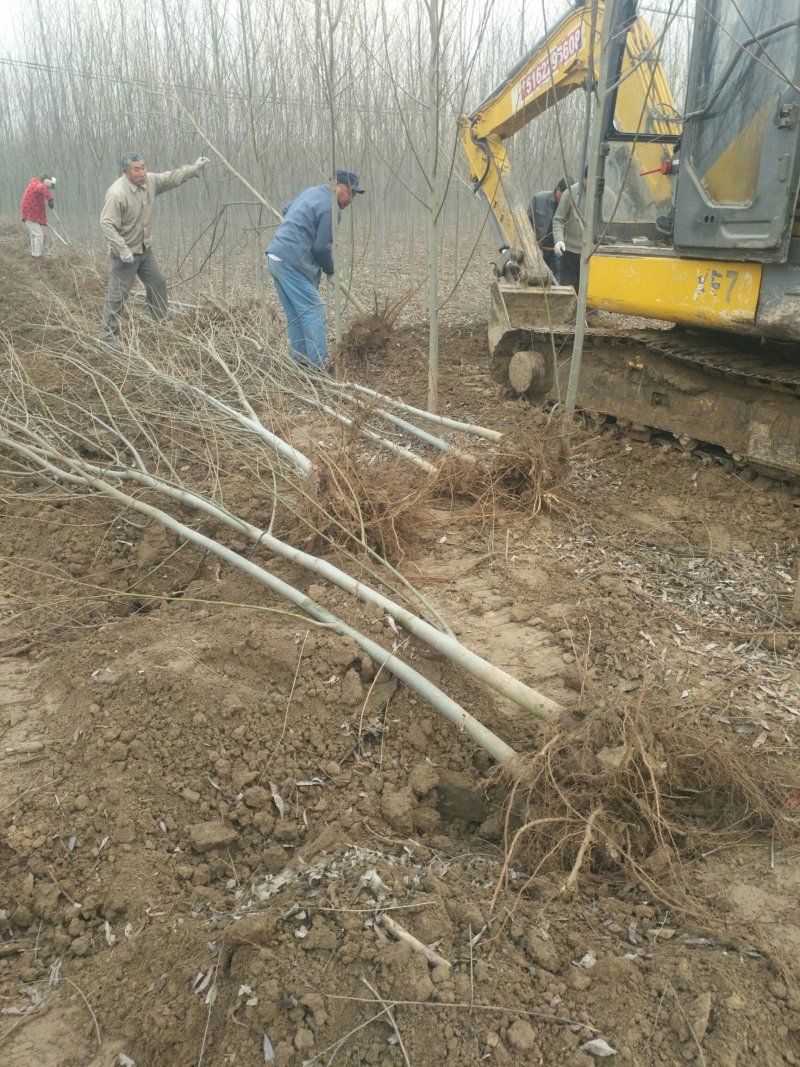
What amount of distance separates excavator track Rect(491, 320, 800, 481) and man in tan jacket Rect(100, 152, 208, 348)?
4256 mm

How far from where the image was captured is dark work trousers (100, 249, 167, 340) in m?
8.33

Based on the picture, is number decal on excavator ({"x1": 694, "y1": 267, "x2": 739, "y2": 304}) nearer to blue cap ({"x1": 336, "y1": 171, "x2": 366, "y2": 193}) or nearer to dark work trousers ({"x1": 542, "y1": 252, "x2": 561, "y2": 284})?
blue cap ({"x1": 336, "y1": 171, "x2": 366, "y2": 193})

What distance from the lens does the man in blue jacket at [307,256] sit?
7477 mm

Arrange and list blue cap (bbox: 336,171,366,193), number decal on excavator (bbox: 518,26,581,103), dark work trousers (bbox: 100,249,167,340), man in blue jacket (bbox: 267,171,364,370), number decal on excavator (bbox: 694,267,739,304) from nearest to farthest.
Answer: number decal on excavator (bbox: 694,267,739,304)
number decal on excavator (bbox: 518,26,581,103)
blue cap (bbox: 336,171,366,193)
man in blue jacket (bbox: 267,171,364,370)
dark work trousers (bbox: 100,249,167,340)

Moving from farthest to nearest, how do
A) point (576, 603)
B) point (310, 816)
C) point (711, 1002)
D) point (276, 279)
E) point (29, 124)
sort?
point (29, 124) → point (276, 279) → point (576, 603) → point (310, 816) → point (711, 1002)

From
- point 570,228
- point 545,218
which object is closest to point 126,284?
point 570,228

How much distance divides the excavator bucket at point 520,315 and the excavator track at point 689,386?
0.21 m

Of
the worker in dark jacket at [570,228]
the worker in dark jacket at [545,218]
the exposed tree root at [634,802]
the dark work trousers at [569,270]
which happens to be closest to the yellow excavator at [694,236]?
the worker in dark jacket at [570,228]

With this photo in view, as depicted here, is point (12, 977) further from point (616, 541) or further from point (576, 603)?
point (616, 541)

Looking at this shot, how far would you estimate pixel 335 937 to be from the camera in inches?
84.6

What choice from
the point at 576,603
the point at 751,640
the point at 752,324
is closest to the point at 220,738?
the point at 576,603

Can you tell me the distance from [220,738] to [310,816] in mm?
485

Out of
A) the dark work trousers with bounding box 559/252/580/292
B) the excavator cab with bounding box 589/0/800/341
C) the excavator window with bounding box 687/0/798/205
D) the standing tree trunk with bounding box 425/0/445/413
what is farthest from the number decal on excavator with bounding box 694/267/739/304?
the dark work trousers with bounding box 559/252/580/292

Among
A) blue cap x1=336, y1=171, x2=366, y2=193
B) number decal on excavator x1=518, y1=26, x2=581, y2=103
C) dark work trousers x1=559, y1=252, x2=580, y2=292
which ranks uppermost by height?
number decal on excavator x1=518, y1=26, x2=581, y2=103
